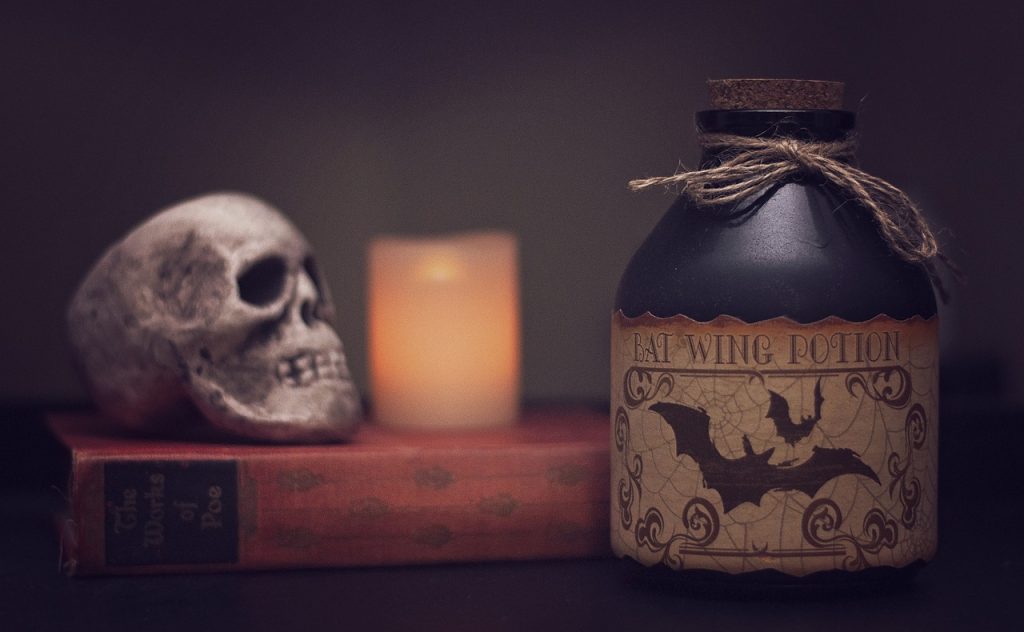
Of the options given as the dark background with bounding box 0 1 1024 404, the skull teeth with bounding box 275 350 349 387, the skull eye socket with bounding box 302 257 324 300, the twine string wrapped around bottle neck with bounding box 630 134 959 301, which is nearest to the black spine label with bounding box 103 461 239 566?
the skull teeth with bounding box 275 350 349 387

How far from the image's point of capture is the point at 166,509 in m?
0.97

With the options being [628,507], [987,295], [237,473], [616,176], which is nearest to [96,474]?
[237,473]

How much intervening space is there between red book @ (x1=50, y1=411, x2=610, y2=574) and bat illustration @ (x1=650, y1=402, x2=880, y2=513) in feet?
0.59

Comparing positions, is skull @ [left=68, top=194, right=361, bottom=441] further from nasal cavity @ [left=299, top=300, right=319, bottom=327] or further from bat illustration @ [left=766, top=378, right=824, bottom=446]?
bat illustration @ [left=766, top=378, right=824, bottom=446]

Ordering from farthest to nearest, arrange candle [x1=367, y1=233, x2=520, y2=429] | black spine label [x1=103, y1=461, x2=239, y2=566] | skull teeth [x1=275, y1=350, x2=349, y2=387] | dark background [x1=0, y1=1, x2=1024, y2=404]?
dark background [x1=0, y1=1, x2=1024, y2=404] → candle [x1=367, y1=233, x2=520, y2=429] → skull teeth [x1=275, y1=350, x2=349, y2=387] → black spine label [x1=103, y1=461, x2=239, y2=566]

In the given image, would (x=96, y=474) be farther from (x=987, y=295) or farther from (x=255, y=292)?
(x=987, y=295)

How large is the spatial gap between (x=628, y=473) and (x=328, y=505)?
0.75 feet

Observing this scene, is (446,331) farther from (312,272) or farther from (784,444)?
(784,444)

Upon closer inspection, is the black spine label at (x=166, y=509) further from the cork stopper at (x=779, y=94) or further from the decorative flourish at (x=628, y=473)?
the cork stopper at (x=779, y=94)

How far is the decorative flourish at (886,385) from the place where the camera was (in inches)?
33.4

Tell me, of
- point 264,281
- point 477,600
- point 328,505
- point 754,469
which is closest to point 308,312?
point 264,281

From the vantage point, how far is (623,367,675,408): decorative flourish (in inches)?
34.4

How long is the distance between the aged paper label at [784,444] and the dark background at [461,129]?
691 millimetres

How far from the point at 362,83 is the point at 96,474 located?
2.32 feet
